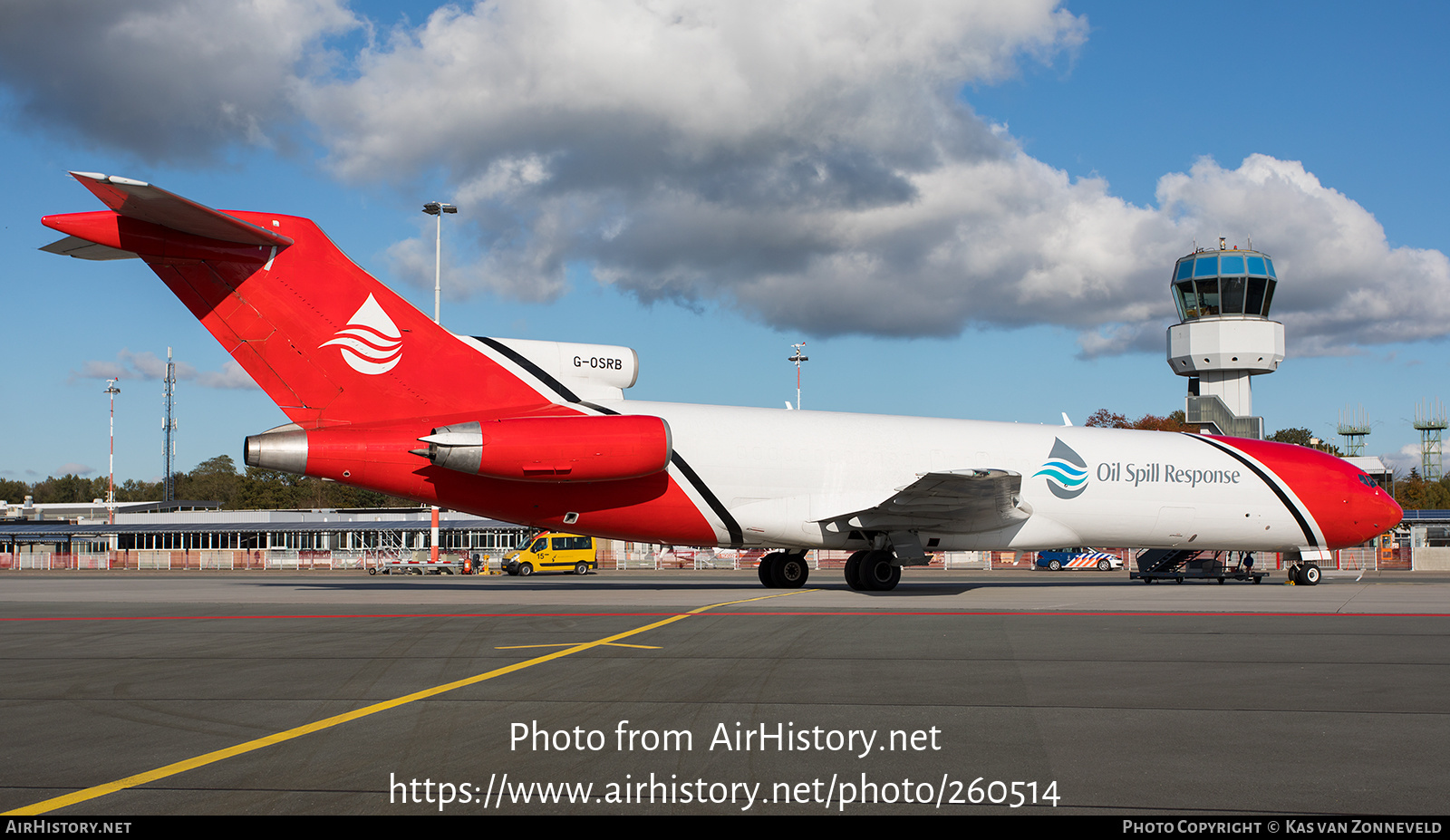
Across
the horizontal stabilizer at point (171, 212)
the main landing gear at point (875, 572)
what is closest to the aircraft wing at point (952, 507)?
the main landing gear at point (875, 572)

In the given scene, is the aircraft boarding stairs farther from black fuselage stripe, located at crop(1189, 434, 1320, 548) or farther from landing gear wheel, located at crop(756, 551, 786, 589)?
landing gear wheel, located at crop(756, 551, 786, 589)

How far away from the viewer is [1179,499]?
76.0 feet

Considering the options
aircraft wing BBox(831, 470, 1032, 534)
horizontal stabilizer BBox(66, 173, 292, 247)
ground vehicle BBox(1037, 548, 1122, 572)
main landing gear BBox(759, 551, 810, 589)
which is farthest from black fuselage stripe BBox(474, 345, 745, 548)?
ground vehicle BBox(1037, 548, 1122, 572)

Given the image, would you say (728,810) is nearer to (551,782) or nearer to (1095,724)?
(551,782)

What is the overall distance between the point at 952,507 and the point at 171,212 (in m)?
15.3

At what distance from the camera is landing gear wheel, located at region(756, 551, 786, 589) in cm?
2294

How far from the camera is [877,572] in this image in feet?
69.5

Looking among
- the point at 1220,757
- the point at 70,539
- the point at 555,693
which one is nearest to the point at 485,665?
the point at 555,693

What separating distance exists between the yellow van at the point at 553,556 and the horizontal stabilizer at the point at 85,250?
26131 mm

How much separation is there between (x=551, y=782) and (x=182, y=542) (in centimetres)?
7286

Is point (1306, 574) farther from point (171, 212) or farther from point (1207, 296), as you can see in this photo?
point (1207, 296)

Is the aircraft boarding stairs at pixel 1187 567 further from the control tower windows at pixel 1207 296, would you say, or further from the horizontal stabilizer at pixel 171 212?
the control tower windows at pixel 1207 296

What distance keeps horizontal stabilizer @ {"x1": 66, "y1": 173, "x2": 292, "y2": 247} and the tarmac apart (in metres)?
6.22

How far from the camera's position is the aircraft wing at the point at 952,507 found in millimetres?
20016
